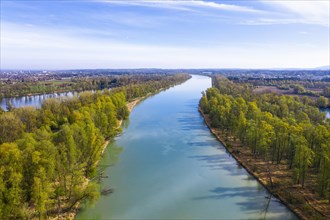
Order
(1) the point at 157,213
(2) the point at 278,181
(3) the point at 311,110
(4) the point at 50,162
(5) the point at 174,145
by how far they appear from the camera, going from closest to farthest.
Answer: (4) the point at 50,162, (1) the point at 157,213, (2) the point at 278,181, (5) the point at 174,145, (3) the point at 311,110

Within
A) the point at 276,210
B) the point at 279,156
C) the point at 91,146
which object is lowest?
the point at 276,210

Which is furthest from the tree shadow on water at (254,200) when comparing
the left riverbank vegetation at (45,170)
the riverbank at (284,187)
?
the left riverbank vegetation at (45,170)

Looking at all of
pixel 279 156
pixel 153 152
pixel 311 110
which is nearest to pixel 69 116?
pixel 153 152

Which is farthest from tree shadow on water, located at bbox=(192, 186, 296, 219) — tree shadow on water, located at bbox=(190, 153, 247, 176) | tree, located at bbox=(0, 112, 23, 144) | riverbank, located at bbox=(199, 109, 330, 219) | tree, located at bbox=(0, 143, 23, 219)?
tree, located at bbox=(0, 112, 23, 144)

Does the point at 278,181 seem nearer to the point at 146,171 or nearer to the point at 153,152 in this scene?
the point at 146,171

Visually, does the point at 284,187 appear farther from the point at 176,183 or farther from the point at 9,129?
the point at 9,129

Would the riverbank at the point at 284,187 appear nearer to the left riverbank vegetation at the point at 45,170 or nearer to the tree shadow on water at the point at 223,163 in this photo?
the tree shadow on water at the point at 223,163

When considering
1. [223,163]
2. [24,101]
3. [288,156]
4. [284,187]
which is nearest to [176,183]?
[223,163]

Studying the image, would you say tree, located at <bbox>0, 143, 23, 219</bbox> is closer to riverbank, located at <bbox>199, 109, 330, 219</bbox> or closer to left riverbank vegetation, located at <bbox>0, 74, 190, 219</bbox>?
left riverbank vegetation, located at <bbox>0, 74, 190, 219</bbox>
